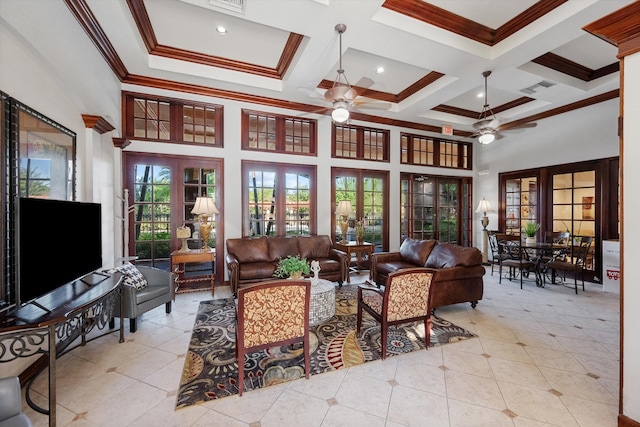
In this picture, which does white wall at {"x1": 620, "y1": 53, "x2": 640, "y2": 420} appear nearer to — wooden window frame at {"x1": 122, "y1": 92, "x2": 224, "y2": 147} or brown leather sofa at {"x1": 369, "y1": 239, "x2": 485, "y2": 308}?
brown leather sofa at {"x1": 369, "y1": 239, "x2": 485, "y2": 308}

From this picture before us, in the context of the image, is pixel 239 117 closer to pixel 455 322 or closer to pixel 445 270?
pixel 445 270

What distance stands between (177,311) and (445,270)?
144 inches

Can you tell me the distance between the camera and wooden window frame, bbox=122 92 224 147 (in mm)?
4500

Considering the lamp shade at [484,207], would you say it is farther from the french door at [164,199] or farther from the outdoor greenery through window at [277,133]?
the french door at [164,199]

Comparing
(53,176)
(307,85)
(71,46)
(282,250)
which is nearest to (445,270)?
(282,250)

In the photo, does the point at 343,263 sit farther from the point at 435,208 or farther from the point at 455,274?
the point at 435,208

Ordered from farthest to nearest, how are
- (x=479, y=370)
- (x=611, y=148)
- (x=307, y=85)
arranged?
(x=611, y=148) → (x=307, y=85) → (x=479, y=370)

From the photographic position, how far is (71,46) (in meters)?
2.63

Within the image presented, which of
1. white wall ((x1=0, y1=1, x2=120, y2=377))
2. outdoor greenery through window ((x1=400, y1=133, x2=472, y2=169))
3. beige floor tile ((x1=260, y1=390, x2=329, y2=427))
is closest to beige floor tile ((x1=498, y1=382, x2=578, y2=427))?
beige floor tile ((x1=260, y1=390, x2=329, y2=427))

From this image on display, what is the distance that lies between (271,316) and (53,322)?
1356 mm

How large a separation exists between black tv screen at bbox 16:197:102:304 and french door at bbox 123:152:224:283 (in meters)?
1.97

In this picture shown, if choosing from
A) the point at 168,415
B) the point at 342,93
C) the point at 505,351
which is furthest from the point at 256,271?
the point at 505,351

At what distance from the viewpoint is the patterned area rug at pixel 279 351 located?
7.29 feet

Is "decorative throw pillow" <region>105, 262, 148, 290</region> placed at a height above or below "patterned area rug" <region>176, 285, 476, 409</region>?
above
